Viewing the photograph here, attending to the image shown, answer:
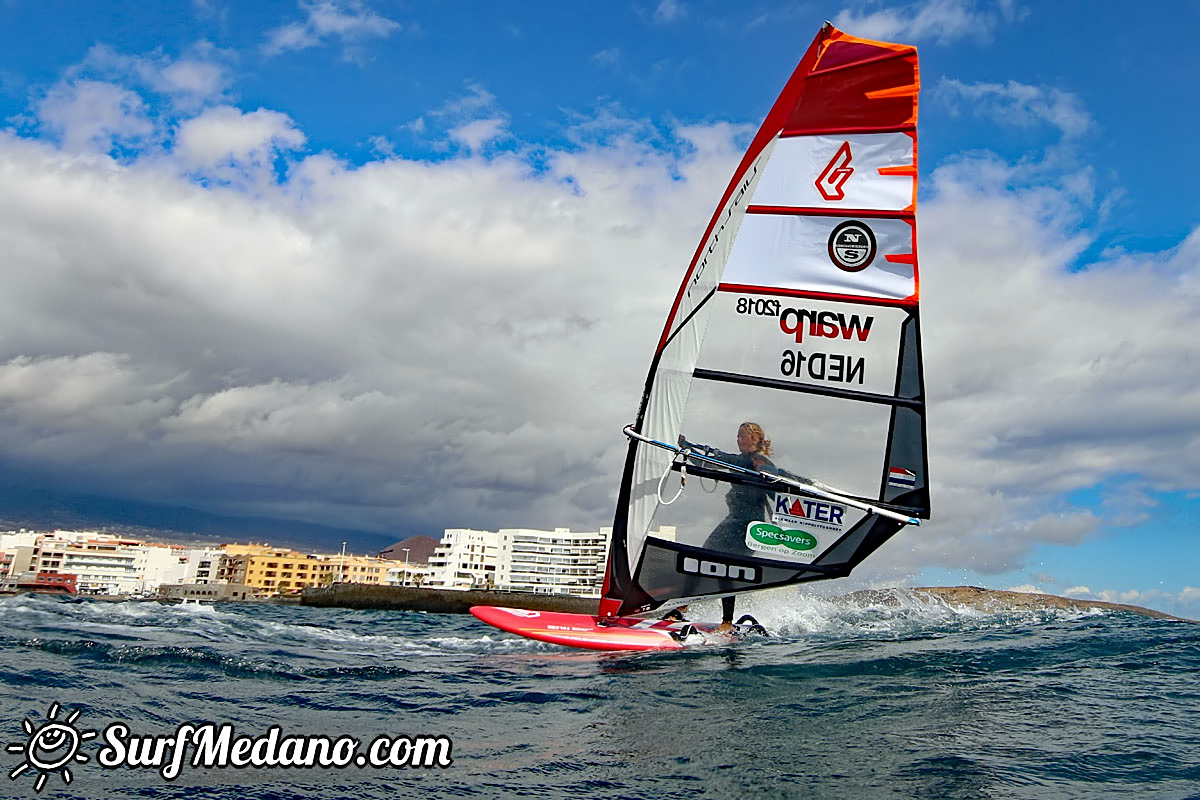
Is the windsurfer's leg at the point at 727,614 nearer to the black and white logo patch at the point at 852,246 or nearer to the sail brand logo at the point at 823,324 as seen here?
the sail brand logo at the point at 823,324

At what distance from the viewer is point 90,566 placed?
105 m

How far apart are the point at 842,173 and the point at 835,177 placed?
117mm

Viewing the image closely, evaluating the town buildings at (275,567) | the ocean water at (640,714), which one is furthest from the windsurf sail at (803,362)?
the town buildings at (275,567)

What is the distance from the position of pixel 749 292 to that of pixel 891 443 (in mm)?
2848

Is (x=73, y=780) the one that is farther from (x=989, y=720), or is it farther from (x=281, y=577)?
(x=281, y=577)

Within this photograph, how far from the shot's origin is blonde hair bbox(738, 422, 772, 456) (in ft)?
35.3

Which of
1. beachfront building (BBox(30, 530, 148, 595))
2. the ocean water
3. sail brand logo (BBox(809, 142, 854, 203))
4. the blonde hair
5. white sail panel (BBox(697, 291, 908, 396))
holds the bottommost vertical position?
beachfront building (BBox(30, 530, 148, 595))

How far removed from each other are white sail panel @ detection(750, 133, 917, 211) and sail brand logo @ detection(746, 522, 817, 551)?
179 inches

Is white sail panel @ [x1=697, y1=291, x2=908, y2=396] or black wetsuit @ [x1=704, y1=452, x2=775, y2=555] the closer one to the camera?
white sail panel @ [x1=697, y1=291, x2=908, y2=396]

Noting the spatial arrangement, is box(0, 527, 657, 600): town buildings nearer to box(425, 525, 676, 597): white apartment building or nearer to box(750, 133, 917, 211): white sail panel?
box(425, 525, 676, 597): white apartment building

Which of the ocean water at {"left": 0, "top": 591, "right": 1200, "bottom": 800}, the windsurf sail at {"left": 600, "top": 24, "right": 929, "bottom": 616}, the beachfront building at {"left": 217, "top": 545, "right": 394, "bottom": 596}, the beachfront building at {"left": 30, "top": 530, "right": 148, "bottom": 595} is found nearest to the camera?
the ocean water at {"left": 0, "top": 591, "right": 1200, "bottom": 800}

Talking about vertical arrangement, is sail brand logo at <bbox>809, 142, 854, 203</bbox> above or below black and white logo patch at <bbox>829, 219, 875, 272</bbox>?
above

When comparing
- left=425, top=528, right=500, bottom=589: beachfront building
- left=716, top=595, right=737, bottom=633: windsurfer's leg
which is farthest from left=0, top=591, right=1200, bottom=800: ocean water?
left=425, top=528, right=500, bottom=589: beachfront building

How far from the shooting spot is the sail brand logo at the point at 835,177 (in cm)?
1102
